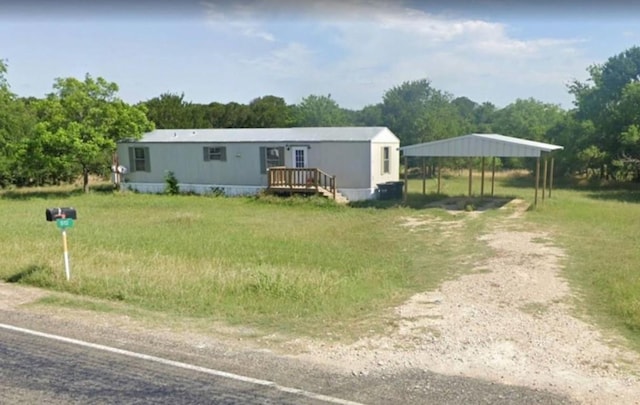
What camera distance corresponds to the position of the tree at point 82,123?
21.8m

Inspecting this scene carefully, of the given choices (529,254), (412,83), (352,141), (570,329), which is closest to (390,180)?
(352,141)

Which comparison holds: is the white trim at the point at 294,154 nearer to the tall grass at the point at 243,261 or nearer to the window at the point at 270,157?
the window at the point at 270,157

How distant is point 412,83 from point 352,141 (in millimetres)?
60668

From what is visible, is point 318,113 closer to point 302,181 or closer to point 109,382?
point 302,181

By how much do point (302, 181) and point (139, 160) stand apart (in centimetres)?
963

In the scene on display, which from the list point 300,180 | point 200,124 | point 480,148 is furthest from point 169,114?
point 480,148

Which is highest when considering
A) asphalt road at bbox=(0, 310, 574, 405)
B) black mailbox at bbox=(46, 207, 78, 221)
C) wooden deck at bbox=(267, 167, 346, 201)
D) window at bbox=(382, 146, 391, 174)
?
window at bbox=(382, 146, 391, 174)

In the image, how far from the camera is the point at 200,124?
41.4 m

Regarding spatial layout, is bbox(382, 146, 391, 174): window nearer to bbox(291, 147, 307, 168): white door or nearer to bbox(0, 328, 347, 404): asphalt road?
bbox(291, 147, 307, 168): white door

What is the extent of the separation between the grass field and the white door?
320cm

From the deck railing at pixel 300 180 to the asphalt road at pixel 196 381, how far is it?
49.0 ft

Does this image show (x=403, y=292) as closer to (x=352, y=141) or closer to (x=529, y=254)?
(x=529, y=254)

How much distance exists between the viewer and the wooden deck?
63.9 feet

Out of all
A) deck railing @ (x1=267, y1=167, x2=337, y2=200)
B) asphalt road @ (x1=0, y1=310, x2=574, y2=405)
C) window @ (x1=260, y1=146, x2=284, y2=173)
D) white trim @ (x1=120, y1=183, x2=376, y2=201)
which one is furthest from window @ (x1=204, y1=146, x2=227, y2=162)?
asphalt road @ (x1=0, y1=310, x2=574, y2=405)
